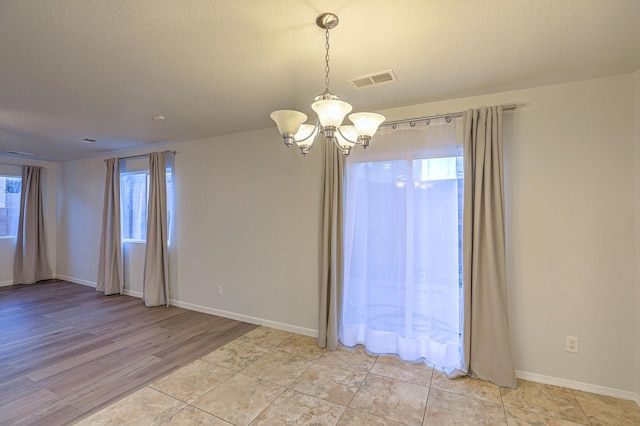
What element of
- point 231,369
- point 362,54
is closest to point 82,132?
point 231,369

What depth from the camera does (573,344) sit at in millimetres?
2350

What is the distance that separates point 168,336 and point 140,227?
2340 millimetres

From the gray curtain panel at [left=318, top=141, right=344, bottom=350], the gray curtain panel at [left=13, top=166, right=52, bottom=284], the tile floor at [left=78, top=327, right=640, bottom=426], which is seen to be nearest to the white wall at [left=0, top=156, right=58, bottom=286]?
the gray curtain panel at [left=13, top=166, right=52, bottom=284]

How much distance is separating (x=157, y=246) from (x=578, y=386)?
5009mm

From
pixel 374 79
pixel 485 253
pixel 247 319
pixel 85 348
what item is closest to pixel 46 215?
pixel 85 348

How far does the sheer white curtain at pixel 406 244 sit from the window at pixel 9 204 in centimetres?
676

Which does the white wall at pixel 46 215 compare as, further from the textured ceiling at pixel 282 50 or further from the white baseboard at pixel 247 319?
the white baseboard at pixel 247 319

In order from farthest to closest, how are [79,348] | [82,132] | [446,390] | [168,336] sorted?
[82,132] → [168,336] → [79,348] → [446,390]

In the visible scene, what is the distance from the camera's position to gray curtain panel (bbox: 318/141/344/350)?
119 inches

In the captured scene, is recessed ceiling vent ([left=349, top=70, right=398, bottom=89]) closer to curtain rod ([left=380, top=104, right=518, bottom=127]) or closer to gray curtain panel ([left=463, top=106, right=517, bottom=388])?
curtain rod ([left=380, top=104, right=518, bottom=127])

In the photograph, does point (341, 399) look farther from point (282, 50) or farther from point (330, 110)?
point (282, 50)

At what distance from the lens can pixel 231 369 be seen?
2.64m

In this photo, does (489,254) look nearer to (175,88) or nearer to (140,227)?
(175,88)

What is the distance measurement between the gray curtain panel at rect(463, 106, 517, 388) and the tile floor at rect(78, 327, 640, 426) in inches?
9.7
